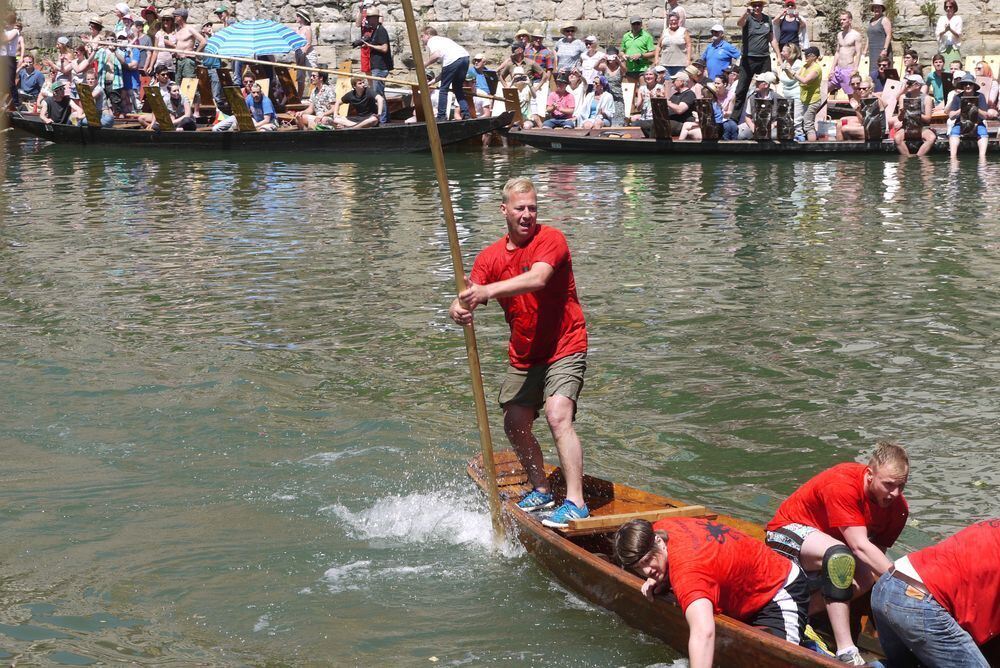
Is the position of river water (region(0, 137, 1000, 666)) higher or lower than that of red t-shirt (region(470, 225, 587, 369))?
lower

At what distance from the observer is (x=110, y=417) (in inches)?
343

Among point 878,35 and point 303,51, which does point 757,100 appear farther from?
point 303,51

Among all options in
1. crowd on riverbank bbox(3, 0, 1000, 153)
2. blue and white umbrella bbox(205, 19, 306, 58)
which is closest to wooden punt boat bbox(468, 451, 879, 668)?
crowd on riverbank bbox(3, 0, 1000, 153)

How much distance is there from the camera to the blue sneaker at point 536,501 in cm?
649

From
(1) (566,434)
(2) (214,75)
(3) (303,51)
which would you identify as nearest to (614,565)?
(1) (566,434)

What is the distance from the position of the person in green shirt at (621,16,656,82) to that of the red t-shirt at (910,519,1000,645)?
65.2 feet

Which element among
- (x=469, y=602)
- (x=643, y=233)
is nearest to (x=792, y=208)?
(x=643, y=233)

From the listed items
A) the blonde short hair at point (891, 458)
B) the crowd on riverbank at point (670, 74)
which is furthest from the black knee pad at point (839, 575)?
the crowd on riverbank at point (670, 74)

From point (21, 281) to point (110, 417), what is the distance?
15.6 feet

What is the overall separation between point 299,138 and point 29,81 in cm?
994

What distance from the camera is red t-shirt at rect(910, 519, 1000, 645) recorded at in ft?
14.1

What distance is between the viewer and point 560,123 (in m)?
23.2

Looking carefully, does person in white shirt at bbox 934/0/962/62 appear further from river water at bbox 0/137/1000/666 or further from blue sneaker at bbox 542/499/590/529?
blue sneaker at bbox 542/499/590/529

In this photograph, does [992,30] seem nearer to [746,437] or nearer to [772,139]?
[772,139]
